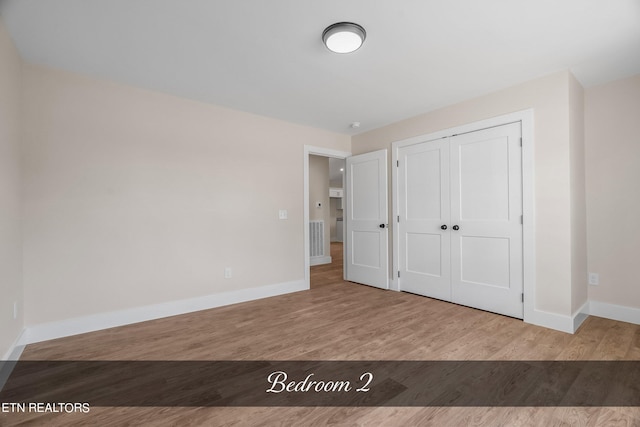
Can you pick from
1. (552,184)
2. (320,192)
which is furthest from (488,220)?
(320,192)

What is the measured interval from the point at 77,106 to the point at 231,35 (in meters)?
1.78

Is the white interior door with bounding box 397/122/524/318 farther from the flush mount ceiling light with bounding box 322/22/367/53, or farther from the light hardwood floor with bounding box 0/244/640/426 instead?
the flush mount ceiling light with bounding box 322/22/367/53

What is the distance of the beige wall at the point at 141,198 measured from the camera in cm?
258

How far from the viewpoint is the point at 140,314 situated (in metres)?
3.00

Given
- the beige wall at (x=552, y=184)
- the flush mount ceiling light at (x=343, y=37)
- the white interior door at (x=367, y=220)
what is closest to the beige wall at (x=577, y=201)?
the beige wall at (x=552, y=184)

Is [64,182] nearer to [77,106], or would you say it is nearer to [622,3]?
[77,106]

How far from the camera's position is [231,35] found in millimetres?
2158

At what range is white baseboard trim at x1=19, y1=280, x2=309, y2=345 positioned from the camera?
255 centimetres

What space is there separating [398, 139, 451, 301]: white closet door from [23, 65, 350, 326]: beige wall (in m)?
1.65

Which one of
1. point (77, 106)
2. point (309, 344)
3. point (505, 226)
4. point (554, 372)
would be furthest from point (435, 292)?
point (77, 106)

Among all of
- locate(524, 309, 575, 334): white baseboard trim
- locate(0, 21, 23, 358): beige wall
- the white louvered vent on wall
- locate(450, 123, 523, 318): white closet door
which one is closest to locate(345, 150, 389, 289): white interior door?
locate(450, 123, 523, 318): white closet door

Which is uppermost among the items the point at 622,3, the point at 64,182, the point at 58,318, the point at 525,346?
the point at 622,3

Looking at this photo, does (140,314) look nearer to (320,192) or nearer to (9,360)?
(9,360)

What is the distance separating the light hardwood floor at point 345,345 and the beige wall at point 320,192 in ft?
11.1
